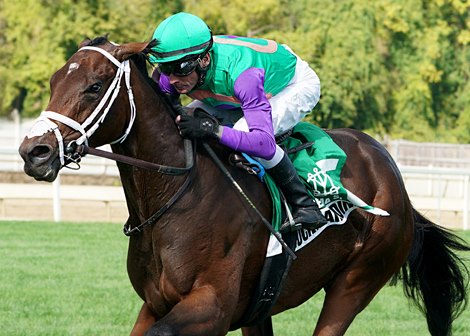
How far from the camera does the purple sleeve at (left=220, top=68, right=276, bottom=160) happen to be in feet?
15.0

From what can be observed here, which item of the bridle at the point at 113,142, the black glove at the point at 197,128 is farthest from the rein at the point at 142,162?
the black glove at the point at 197,128

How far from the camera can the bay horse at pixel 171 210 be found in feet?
13.8

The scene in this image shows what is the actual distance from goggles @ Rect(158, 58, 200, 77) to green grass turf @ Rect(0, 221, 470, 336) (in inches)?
122

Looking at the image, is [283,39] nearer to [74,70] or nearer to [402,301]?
[402,301]

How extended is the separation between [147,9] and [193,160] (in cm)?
2236

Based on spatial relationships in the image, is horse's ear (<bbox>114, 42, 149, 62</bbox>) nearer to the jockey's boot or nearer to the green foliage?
→ the jockey's boot

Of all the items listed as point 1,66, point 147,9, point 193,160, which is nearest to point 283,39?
point 147,9

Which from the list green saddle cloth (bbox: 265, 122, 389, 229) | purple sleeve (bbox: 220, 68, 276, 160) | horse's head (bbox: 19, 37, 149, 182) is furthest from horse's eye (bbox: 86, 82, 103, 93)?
green saddle cloth (bbox: 265, 122, 389, 229)

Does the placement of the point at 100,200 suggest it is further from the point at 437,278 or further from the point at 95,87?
the point at 95,87

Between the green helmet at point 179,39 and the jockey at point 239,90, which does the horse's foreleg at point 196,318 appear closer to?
the jockey at point 239,90

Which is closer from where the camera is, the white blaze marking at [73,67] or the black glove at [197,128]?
the white blaze marking at [73,67]

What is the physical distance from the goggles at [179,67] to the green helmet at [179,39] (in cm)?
4

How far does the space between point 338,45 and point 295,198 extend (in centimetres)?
2185

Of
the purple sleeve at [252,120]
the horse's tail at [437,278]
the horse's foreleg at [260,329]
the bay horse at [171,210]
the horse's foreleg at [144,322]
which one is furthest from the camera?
the horse's tail at [437,278]
